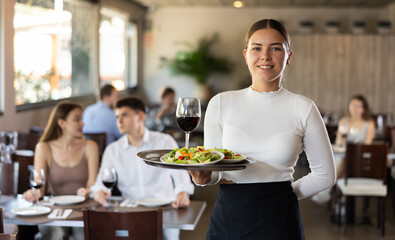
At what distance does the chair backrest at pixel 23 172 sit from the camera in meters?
3.82

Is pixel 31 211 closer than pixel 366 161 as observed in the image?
Yes

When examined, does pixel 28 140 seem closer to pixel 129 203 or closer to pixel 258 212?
pixel 129 203

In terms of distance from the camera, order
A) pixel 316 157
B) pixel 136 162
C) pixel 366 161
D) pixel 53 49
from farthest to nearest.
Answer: pixel 53 49, pixel 366 161, pixel 136 162, pixel 316 157

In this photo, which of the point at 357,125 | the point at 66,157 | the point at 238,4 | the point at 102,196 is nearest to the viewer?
the point at 102,196

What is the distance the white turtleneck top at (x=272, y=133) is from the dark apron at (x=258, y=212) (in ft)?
0.11

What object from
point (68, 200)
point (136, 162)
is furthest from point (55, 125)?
point (68, 200)

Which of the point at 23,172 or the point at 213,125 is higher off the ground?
the point at 213,125

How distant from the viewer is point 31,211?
2.99m

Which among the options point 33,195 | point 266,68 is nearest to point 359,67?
point 33,195

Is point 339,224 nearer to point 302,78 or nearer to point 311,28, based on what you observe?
point 302,78

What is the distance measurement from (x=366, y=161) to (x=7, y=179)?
11.0 feet

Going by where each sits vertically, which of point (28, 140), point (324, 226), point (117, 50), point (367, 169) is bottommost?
point (324, 226)

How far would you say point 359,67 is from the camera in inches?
432

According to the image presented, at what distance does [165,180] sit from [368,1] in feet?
27.9
